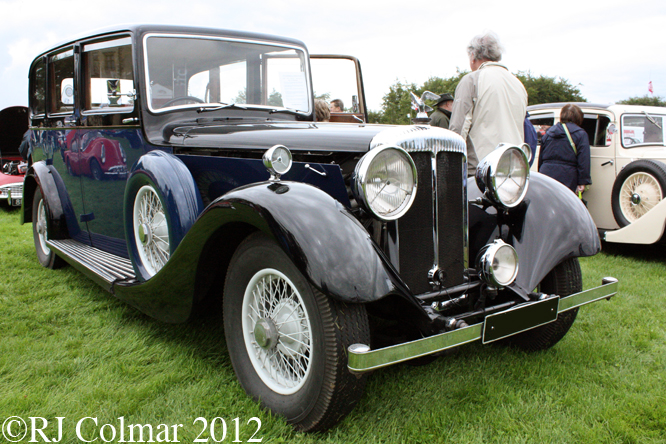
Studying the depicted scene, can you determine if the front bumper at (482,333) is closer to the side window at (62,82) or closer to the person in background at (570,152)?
the side window at (62,82)

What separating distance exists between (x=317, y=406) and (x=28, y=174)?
3958 millimetres

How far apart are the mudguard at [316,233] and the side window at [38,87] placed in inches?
121

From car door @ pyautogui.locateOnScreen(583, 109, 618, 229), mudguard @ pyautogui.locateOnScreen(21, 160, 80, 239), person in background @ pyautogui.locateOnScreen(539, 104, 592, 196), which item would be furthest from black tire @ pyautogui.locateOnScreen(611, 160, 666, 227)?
mudguard @ pyautogui.locateOnScreen(21, 160, 80, 239)

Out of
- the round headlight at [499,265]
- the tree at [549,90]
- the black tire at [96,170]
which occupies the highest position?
the tree at [549,90]

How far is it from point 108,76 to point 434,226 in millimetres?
2552

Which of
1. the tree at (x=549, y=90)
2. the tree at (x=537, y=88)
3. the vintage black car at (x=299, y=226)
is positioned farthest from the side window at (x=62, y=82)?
the tree at (x=549, y=90)

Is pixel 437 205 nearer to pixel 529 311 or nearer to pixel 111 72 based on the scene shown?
pixel 529 311

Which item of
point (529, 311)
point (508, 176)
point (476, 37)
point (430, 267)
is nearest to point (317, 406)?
point (430, 267)

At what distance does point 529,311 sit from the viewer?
78.5 inches

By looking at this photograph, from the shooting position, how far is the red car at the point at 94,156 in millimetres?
3328

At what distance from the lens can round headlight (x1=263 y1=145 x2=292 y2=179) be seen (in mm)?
2027

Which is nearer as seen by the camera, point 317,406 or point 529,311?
point 317,406

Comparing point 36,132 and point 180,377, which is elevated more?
point 36,132

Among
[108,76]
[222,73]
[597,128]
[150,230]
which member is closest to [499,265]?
[150,230]
